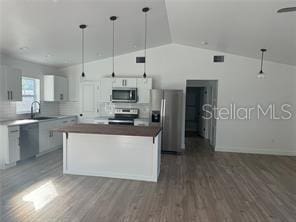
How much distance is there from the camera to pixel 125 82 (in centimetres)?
607

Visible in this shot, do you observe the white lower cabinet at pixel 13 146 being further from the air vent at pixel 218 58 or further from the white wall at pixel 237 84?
the air vent at pixel 218 58

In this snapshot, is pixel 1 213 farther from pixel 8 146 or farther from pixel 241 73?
pixel 241 73

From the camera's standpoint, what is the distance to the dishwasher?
15.3 ft

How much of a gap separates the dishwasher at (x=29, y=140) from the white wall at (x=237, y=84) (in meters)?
3.28

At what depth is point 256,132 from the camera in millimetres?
6023

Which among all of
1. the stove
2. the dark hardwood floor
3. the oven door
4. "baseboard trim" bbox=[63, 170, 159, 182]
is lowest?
the dark hardwood floor

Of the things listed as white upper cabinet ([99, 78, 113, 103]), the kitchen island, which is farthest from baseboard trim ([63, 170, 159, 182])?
white upper cabinet ([99, 78, 113, 103])

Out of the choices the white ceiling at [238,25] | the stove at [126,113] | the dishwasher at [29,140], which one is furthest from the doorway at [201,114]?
the dishwasher at [29,140]

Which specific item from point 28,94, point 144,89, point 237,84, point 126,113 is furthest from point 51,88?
point 237,84

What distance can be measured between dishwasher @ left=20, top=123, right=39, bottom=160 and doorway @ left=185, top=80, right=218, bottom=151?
455 cm

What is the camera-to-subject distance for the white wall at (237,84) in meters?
5.88

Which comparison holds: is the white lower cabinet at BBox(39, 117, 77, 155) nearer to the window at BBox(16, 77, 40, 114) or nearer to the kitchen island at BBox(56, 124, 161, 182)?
the window at BBox(16, 77, 40, 114)

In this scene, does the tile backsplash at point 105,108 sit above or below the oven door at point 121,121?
above

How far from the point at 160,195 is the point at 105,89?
3793 mm
